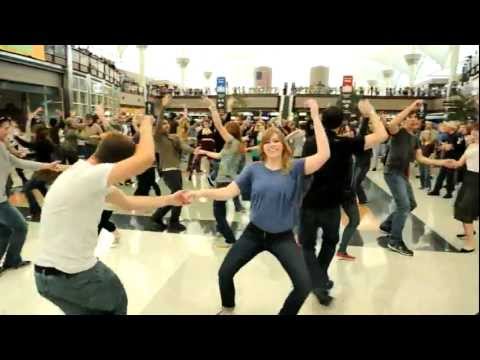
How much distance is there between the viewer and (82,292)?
1.68 m

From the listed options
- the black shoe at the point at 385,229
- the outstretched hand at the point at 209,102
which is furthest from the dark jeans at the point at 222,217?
the black shoe at the point at 385,229

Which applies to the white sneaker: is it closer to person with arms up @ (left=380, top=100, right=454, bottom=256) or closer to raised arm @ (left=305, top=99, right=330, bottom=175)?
raised arm @ (left=305, top=99, right=330, bottom=175)

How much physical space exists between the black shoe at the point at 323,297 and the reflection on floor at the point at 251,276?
38 mm

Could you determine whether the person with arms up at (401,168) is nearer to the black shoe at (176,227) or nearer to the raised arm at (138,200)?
the raised arm at (138,200)

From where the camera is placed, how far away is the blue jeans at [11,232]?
3.14 metres

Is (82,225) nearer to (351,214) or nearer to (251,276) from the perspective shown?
(251,276)

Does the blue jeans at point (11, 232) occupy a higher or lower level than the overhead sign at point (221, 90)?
lower

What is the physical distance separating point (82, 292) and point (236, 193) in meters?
1.02

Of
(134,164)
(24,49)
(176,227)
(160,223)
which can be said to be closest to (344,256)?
(176,227)

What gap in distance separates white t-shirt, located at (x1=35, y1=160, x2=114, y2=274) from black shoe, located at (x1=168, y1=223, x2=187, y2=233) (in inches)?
118

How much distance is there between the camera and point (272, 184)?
87.4 inches

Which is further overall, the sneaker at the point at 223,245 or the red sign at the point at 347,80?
the red sign at the point at 347,80

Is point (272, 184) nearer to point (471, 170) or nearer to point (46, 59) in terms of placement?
point (471, 170)
